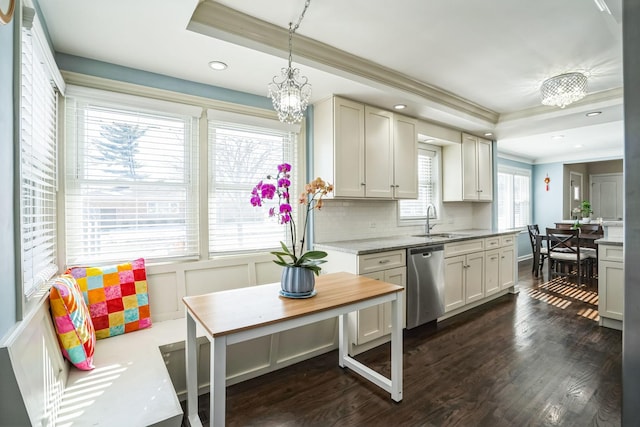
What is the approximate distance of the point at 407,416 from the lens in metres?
1.93

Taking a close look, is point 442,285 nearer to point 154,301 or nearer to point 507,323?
point 507,323

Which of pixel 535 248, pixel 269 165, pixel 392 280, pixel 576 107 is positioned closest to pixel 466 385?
pixel 392 280

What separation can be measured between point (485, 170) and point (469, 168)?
0.44 m

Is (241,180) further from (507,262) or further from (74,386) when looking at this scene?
(507,262)

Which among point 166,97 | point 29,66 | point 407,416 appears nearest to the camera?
point 29,66

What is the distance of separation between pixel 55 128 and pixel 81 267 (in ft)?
3.00

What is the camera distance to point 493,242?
4.10 m

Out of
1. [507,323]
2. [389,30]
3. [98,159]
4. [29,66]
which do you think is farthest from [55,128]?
[507,323]

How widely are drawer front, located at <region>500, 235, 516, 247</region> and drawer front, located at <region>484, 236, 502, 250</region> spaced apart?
0.06 m

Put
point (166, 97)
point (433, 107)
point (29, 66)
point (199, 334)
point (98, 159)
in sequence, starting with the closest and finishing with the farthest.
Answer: point (29, 66)
point (199, 334)
point (98, 159)
point (166, 97)
point (433, 107)

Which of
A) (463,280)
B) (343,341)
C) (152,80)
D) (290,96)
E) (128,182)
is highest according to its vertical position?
(152,80)

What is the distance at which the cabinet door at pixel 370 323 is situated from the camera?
2.69 meters

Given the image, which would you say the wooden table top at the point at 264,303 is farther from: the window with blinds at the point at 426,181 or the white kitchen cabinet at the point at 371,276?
the window with blinds at the point at 426,181

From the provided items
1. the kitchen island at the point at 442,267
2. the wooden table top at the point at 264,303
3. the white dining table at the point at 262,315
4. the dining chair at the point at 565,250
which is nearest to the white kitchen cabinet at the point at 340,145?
the kitchen island at the point at 442,267
